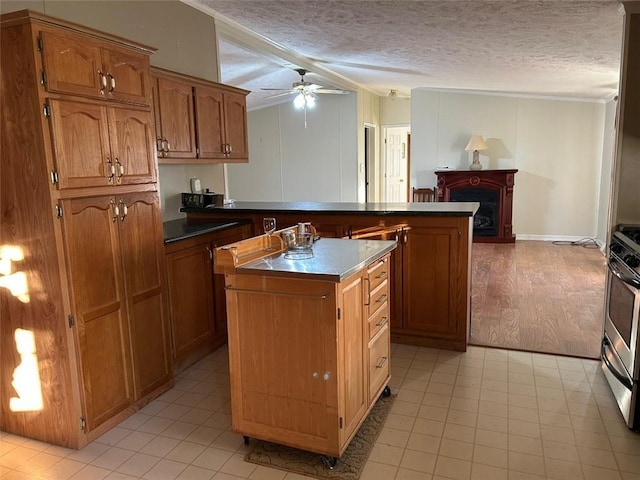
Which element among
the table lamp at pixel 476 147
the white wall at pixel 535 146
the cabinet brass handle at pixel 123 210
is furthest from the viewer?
the table lamp at pixel 476 147

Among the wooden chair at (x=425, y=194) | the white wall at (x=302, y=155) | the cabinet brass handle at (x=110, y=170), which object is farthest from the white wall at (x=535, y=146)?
the cabinet brass handle at (x=110, y=170)

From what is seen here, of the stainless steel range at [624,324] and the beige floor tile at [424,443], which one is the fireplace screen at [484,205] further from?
the beige floor tile at [424,443]

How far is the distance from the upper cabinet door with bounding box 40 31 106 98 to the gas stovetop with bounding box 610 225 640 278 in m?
2.80

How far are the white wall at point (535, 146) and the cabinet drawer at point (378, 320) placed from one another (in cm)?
596

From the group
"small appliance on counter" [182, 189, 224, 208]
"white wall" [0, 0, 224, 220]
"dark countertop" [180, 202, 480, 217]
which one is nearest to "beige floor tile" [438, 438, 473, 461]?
"dark countertop" [180, 202, 480, 217]

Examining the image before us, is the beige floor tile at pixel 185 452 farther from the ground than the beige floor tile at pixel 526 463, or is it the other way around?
the beige floor tile at pixel 185 452

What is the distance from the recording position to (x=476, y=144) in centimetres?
751

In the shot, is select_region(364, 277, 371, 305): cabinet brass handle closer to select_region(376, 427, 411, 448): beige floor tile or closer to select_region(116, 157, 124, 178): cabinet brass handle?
select_region(376, 427, 411, 448): beige floor tile

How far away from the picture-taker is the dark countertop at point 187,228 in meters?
3.05

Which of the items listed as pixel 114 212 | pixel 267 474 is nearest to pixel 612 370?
pixel 267 474

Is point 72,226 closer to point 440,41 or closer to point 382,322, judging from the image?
point 382,322

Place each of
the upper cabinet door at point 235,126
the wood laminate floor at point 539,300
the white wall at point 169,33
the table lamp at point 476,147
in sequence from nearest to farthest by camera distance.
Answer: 1. the white wall at point 169,33
2. the wood laminate floor at point 539,300
3. the upper cabinet door at point 235,126
4. the table lamp at point 476,147

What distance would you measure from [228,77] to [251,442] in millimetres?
5287

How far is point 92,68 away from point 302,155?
20.1 ft
